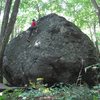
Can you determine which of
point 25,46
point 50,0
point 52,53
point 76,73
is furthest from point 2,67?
point 50,0

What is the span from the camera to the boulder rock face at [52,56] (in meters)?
11.5

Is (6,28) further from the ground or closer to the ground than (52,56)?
further from the ground

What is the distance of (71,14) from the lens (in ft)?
104

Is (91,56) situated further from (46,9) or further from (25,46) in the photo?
(46,9)

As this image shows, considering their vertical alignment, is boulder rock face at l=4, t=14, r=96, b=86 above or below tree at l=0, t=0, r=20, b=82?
below

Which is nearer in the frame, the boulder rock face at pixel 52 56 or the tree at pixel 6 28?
the boulder rock face at pixel 52 56

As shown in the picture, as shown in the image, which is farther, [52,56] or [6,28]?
[6,28]

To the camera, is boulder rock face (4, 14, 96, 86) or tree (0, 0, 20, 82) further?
tree (0, 0, 20, 82)

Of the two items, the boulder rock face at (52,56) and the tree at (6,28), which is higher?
Result: the tree at (6,28)

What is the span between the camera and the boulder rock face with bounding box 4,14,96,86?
37.8 ft

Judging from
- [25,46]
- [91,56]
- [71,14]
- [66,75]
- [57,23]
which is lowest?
[66,75]

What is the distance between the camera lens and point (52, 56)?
1154cm

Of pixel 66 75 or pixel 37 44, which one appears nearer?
pixel 66 75

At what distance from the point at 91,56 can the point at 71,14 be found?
20.2 m
